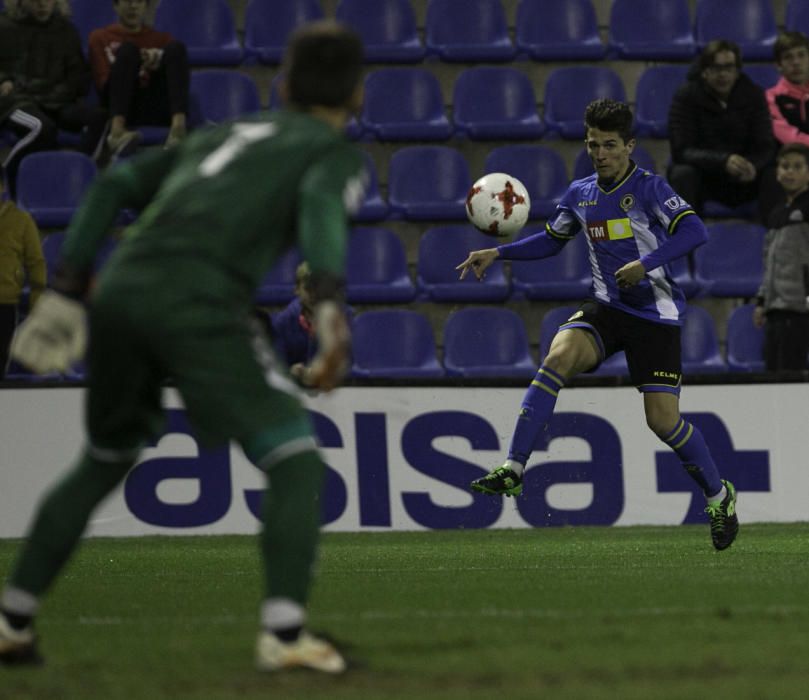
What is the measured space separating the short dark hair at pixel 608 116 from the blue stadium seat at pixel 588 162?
14.9 ft

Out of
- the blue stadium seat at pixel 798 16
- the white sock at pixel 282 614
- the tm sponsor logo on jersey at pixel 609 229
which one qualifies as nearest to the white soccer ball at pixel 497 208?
the tm sponsor logo on jersey at pixel 609 229

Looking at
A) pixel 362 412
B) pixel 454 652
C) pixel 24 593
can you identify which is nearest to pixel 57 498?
pixel 24 593

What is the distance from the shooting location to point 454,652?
4.36 metres

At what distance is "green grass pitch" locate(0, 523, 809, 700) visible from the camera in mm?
3795

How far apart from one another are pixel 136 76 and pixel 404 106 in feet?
7.61

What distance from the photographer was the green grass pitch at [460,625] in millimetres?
3795

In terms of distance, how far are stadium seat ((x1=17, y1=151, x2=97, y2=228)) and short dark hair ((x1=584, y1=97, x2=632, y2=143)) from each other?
5.60 metres

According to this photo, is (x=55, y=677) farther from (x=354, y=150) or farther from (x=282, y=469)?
(x=354, y=150)

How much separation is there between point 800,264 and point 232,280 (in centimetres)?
794

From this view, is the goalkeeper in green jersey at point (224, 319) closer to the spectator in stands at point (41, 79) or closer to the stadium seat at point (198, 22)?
the spectator in stands at point (41, 79)

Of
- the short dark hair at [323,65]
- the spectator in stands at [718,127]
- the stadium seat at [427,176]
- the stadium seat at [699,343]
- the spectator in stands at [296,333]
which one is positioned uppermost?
the short dark hair at [323,65]

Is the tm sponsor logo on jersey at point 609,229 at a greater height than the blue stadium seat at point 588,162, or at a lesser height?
greater

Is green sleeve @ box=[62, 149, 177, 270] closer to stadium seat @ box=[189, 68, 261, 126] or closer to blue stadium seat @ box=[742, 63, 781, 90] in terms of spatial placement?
stadium seat @ box=[189, 68, 261, 126]

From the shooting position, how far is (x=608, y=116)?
829 cm
